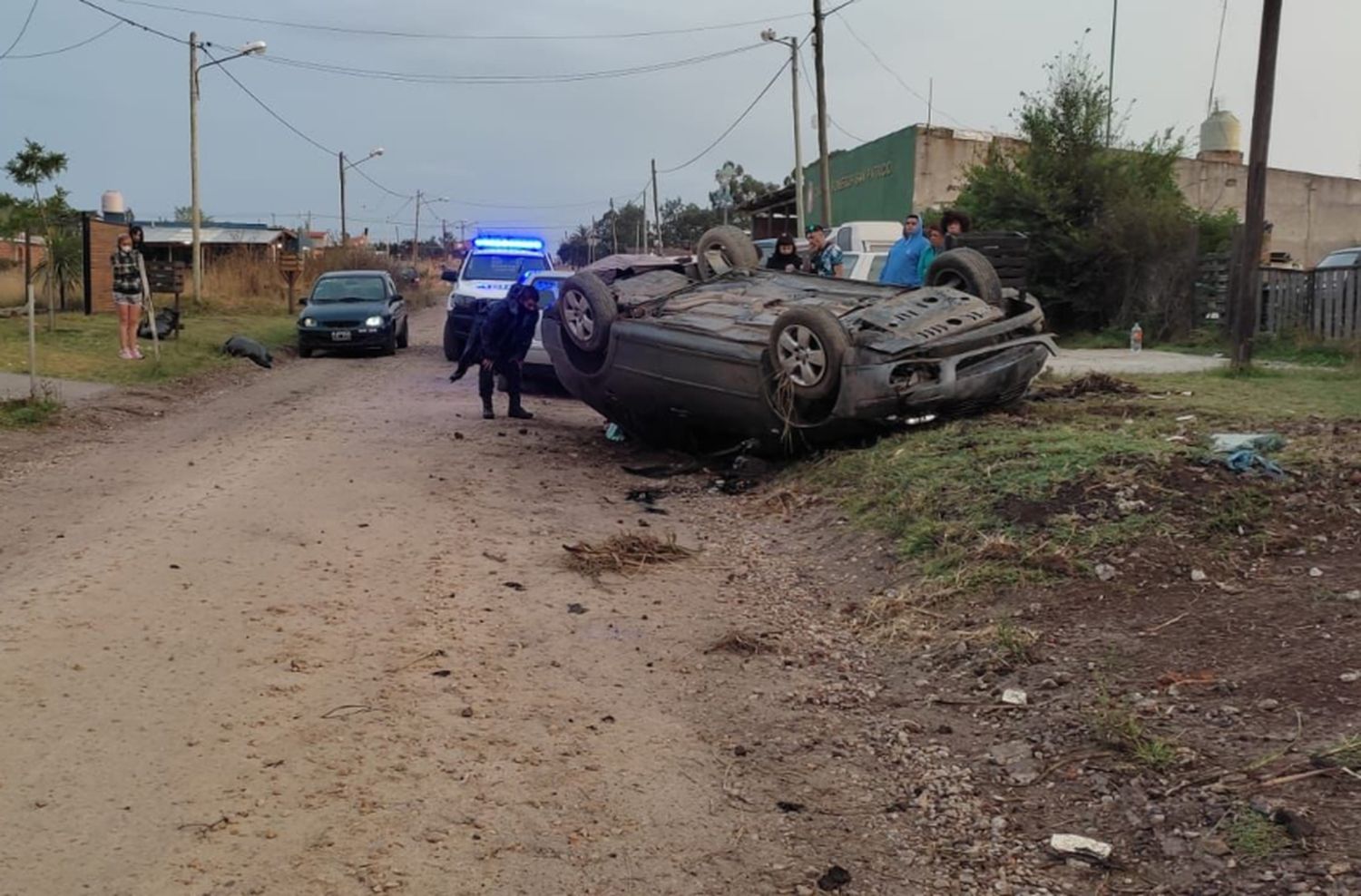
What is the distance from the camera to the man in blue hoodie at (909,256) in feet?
38.6

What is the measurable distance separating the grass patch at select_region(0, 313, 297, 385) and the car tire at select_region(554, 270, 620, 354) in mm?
7922

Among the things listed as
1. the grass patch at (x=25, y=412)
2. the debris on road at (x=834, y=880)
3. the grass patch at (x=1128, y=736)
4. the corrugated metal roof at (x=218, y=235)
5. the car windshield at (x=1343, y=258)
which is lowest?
the debris on road at (x=834, y=880)

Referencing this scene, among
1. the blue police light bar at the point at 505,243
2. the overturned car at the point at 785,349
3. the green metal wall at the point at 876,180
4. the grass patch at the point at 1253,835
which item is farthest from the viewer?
the green metal wall at the point at 876,180

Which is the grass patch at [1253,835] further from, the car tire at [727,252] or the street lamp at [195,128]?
the street lamp at [195,128]

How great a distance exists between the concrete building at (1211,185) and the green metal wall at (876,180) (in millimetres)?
28

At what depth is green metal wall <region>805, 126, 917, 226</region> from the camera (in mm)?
34469

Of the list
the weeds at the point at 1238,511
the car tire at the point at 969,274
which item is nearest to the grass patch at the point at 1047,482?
the weeds at the point at 1238,511

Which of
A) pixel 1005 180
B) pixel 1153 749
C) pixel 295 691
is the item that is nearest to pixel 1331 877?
pixel 1153 749

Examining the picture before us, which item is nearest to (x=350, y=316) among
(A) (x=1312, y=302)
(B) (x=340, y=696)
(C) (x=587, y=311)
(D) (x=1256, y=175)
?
(C) (x=587, y=311)

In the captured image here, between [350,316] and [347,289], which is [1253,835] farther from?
[347,289]

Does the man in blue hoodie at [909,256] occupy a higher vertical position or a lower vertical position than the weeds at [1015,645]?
higher

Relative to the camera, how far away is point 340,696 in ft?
14.9

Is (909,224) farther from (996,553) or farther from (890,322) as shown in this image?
(996,553)

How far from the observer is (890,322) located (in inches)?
333
